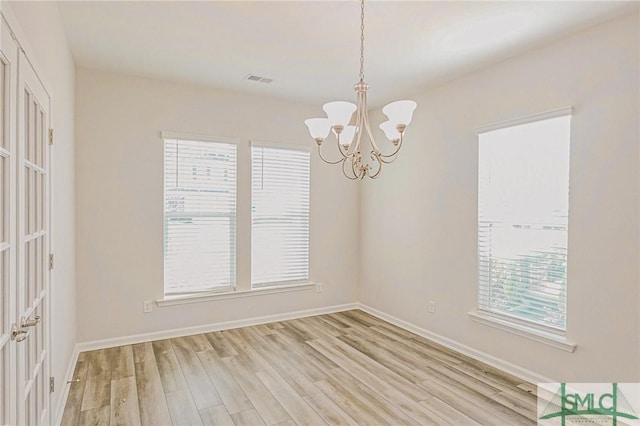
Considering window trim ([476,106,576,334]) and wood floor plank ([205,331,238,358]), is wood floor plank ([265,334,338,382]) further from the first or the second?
window trim ([476,106,576,334])

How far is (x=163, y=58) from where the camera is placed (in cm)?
349

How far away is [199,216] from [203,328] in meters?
1.28

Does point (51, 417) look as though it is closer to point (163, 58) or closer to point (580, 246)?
point (163, 58)

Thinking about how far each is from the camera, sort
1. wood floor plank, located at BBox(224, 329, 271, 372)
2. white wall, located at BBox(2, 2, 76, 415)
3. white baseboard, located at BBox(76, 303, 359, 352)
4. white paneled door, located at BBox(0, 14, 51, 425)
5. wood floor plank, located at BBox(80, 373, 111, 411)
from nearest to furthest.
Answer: white paneled door, located at BBox(0, 14, 51, 425) → white wall, located at BBox(2, 2, 76, 415) → wood floor plank, located at BBox(80, 373, 111, 411) → wood floor plank, located at BBox(224, 329, 271, 372) → white baseboard, located at BBox(76, 303, 359, 352)

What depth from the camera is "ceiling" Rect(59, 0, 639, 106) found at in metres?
2.59

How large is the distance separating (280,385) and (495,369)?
1914 millimetres

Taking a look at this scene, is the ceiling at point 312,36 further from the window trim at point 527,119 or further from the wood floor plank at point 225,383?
the wood floor plank at point 225,383

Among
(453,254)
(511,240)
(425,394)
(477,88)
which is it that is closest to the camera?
(425,394)

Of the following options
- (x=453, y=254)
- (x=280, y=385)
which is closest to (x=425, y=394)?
(x=280, y=385)

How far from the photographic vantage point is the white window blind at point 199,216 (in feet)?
13.7

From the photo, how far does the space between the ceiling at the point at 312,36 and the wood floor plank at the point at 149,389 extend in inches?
110

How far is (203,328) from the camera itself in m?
4.34

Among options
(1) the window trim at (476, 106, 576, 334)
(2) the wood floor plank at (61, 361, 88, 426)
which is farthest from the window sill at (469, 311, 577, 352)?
(2) the wood floor plank at (61, 361, 88, 426)

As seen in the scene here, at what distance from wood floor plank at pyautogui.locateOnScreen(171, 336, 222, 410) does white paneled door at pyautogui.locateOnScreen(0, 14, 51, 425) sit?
38.7 inches
